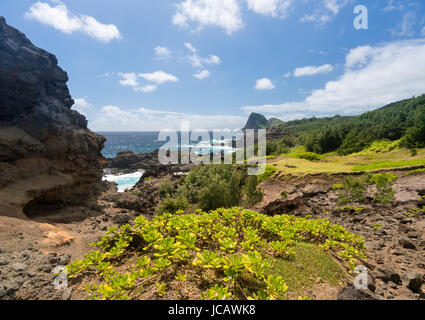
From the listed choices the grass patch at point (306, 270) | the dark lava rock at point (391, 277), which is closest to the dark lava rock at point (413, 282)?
the dark lava rock at point (391, 277)

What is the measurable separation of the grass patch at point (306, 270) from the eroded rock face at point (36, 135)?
13665mm

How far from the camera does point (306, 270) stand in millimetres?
3979

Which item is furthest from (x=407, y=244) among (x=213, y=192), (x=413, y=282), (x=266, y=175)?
(x=266, y=175)

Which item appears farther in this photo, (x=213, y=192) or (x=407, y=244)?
(x=213, y=192)

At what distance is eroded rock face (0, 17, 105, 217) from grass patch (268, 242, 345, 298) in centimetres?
1367

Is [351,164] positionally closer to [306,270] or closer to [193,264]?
[306,270]

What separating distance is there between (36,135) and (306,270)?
17908mm

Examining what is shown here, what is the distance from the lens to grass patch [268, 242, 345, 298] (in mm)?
3529

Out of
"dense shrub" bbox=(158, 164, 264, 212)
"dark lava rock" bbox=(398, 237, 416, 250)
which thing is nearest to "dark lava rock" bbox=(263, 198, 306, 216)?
"dense shrub" bbox=(158, 164, 264, 212)

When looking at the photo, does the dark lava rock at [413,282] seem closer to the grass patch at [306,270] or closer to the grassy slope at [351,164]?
the grass patch at [306,270]

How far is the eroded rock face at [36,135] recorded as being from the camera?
472 inches

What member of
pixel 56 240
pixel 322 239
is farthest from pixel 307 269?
pixel 56 240

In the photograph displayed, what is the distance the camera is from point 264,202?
2089 cm
